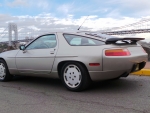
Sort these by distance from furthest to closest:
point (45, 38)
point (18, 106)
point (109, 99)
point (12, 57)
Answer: point (12, 57) < point (45, 38) < point (109, 99) < point (18, 106)

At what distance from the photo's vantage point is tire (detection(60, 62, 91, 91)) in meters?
4.13

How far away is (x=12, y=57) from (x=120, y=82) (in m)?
2.87

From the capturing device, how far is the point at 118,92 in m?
4.16

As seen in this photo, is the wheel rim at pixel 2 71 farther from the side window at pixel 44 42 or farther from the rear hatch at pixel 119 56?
the rear hatch at pixel 119 56

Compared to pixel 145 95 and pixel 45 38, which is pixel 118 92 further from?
pixel 45 38

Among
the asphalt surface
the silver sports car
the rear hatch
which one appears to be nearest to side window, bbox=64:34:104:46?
the silver sports car

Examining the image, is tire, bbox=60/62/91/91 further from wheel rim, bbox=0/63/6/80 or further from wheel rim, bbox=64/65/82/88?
wheel rim, bbox=0/63/6/80

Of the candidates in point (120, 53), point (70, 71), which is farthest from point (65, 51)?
point (120, 53)

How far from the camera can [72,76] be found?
4.30m

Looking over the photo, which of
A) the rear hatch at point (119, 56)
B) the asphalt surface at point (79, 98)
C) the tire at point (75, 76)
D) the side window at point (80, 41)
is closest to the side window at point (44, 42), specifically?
the side window at point (80, 41)

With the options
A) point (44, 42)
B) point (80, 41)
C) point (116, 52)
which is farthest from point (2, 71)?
point (116, 52)

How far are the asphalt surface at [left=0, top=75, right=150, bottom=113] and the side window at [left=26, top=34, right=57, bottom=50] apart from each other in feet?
3.18

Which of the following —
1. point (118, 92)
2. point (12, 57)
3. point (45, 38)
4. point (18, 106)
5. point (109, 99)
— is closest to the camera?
point (18, 106)

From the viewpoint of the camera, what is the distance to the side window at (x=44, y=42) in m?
4.78
